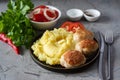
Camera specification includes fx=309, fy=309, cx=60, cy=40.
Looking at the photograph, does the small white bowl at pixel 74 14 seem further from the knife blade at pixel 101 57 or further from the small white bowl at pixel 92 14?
the knife blade at pixel 101 57

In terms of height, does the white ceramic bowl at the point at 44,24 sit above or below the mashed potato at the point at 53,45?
below

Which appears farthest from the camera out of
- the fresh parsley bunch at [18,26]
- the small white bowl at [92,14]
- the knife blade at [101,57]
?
the small white bowl at [92,14]

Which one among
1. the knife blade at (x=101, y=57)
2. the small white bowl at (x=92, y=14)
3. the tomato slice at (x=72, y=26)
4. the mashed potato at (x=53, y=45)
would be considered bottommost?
the small white bowl at (x=92, y=14)

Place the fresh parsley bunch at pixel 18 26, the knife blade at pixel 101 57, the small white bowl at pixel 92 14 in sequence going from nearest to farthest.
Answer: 1. the knife blade at pixel 101 57
2. the fresh parsley bunch at pixel 18 26
3. the small white bowl at pixel 92 14

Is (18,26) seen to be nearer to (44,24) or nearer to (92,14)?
(44,24)

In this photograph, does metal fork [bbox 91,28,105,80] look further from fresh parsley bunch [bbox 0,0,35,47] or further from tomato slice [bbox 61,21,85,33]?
fresh parsley bunch [bbox 0,0,35,47]

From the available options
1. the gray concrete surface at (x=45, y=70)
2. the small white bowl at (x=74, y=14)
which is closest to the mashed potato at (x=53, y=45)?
the gray concrete surface at (x=45, y=70)
